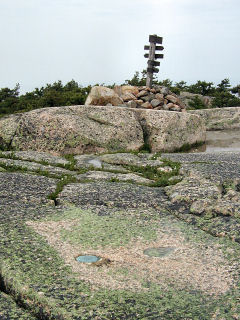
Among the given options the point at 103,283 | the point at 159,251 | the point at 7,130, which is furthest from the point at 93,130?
the point at 103,283

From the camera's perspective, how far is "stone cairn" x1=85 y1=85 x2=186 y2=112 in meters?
15.4

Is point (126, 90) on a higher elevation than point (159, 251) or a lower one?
higher

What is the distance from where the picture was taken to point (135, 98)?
16766mm

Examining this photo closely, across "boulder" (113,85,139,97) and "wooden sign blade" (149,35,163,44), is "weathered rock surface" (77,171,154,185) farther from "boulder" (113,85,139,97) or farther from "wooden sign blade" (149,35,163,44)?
"wooden sign blade" (149,35,163,44)

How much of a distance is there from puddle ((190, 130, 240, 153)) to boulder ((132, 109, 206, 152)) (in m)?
0.68

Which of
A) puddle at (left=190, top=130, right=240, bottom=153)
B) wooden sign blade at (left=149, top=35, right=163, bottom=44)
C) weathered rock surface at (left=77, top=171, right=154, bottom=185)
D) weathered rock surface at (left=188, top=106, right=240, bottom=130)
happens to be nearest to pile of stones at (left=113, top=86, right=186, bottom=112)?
weathered rock surface at (left=188, top=106, right=240, bottom=130)

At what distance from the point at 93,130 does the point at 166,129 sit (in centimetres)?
220

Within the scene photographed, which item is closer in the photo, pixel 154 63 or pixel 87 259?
pixel 87 259

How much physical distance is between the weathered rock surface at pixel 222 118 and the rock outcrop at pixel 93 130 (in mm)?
3448

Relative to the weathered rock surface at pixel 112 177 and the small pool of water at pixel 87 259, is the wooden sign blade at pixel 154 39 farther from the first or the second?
the small pool of water at pixel 87 259

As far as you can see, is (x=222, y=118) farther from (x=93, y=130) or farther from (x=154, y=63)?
(x=93, y=130)

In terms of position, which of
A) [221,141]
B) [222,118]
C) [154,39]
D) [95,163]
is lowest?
[95,163]

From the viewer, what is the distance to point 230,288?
356 cm

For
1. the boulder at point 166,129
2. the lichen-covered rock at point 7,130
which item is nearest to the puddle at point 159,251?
the boulder at point 166,129
